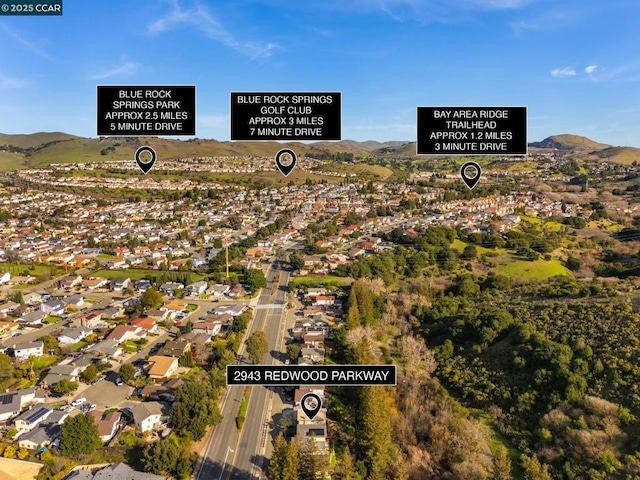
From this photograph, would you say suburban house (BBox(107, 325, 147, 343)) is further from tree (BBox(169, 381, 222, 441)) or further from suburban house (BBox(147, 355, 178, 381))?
tree (BBox(169, 381, 222, 441))

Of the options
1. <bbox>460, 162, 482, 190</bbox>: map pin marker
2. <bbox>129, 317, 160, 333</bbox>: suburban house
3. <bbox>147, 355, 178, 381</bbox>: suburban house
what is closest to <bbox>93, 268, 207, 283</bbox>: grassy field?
<bbox>129, 317, 160, 333</bbox>: suburban house

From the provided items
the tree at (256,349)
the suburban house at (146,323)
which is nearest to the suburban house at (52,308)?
the suburban house at (146,323)

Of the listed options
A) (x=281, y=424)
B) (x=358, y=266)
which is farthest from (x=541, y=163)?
(x=281, y=424)

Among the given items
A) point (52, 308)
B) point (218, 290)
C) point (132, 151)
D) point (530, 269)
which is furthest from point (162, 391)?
point (132, 151)

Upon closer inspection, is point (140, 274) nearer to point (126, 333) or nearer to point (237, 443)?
point (126, 333)

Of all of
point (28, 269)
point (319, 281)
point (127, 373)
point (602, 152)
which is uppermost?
point (602, 152)

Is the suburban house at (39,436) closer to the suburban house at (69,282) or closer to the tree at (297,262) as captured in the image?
the suburban house at (69,282)
